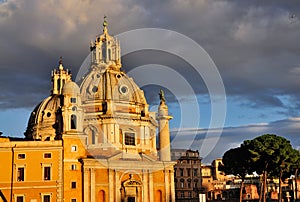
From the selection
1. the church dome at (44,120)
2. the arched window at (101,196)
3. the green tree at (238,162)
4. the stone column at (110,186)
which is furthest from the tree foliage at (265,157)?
the church dome at (44,120)

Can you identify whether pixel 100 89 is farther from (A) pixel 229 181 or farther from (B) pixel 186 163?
(A) pixel 229 181

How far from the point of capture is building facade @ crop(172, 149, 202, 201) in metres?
99.1

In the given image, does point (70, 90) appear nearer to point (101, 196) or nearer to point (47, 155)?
point (47, 155)

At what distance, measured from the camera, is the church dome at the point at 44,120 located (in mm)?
75125

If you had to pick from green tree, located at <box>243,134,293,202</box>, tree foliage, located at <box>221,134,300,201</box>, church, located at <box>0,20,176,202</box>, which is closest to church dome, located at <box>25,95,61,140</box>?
church, located at <box>0,20,176,202</box>

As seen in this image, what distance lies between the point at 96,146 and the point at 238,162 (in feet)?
71.3

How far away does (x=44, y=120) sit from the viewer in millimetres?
76938

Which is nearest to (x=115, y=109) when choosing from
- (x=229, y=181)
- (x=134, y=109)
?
(x=134, y=109)

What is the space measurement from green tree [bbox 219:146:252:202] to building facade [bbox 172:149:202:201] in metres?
26.0

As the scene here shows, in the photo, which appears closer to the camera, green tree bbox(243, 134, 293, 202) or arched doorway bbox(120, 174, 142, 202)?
arched doorway bbox(120, 174, 142, 202)

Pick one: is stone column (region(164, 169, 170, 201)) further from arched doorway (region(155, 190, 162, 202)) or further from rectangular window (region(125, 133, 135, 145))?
rectangular window (region(125, 133, 135, 145))

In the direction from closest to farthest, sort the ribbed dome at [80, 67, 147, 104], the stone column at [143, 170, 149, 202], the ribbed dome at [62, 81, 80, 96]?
the ribbed dome at [62, 81, 80, 96] → the stone column at [143, 170, 149, 202] → the ribbed dome at [80, 67, 147, 104]

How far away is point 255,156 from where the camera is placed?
66.8 meters

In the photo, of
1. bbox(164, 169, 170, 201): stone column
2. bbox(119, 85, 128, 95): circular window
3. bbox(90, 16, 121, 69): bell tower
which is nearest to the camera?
bbox(164, 169, 170, 201): stone column
